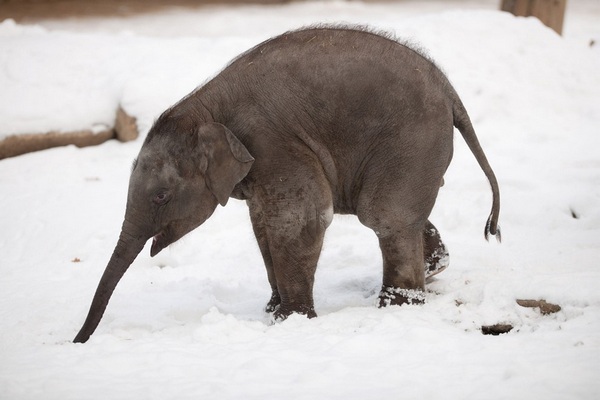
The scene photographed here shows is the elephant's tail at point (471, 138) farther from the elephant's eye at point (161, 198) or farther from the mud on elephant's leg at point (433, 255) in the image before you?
the elephant's eye at point (161, 198)

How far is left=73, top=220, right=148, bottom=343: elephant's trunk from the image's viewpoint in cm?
539

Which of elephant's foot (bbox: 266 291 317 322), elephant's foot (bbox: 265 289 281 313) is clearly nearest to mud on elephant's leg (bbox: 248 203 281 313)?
elephant's foot (bbox: 265 289 281 313)

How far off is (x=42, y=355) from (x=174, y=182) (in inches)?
48.2

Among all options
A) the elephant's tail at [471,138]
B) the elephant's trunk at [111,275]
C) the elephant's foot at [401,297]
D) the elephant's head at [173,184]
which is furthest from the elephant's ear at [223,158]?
the elephant's tail at [471,138]

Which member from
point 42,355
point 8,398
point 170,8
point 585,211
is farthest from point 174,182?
point 170,8

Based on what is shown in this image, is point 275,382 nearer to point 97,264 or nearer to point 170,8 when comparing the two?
point 97,264

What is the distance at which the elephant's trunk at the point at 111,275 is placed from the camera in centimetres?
539

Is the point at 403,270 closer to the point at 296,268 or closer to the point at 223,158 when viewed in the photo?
the point at 296,268

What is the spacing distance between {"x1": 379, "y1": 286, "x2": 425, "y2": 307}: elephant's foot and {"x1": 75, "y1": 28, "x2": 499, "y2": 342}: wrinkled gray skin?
245mm

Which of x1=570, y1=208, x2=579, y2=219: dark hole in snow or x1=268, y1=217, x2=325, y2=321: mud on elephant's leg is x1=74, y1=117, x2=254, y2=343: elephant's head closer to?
x1=268, y1=217, x2=325, y2=321: mud on elephant's leg

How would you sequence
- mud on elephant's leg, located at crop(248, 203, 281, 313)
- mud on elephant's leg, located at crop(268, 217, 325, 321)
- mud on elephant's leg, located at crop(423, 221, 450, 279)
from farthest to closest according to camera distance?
mud on elephant's leg, located at crop(423, 221, 450, 279) < mud on elephant's leg, located at crop(248, 203, 281, 313) < mud on elephant's leg, located at crop(268, 217, 325, 321)

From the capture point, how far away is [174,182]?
5477 millimetres

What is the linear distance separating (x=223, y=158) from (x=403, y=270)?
4.36 feet

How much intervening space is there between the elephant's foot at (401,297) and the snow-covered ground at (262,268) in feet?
0.25
